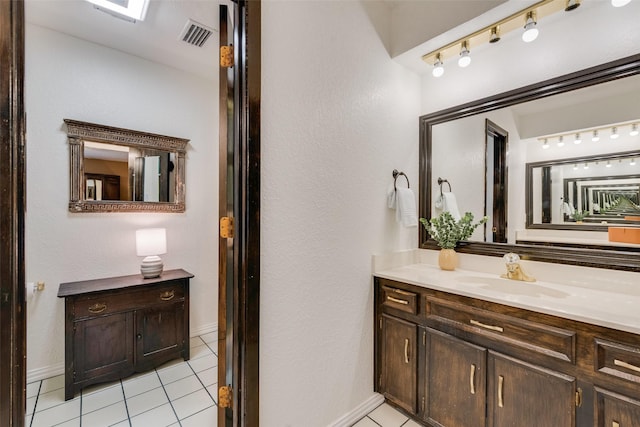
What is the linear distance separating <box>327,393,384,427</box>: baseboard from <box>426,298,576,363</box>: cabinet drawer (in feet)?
2.38

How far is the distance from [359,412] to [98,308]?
200cm

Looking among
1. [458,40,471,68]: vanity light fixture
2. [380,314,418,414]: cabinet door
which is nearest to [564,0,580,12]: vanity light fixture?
[458,40,471,68]: vanity light fixture

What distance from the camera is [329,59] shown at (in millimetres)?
1583

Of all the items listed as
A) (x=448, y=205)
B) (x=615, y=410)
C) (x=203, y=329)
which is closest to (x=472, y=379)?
(x=615, y=410)

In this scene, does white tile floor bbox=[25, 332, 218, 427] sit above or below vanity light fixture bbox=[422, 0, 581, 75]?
below

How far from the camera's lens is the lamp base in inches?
91.6

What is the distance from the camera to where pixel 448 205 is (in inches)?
82.4

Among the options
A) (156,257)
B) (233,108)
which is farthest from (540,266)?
(156,257)

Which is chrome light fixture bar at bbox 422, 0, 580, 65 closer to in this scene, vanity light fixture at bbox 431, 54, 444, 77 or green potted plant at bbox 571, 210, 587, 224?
vanity light fixture at bbox 431, 54, 444, 77

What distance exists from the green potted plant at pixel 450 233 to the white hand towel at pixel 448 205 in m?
0.07

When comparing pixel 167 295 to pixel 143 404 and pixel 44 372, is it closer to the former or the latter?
pixel 143 404

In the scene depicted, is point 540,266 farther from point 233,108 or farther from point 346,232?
point 233,108

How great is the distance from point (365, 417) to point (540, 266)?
1.44 meters

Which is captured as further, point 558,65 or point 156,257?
point 156,257
